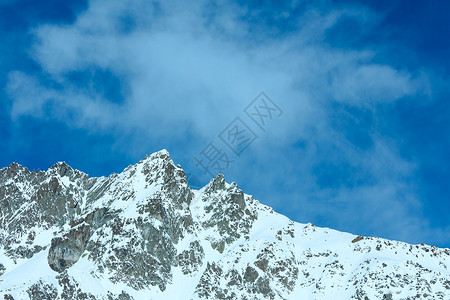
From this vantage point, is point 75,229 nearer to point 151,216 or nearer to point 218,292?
point 151,216

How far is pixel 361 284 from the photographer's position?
181 metres

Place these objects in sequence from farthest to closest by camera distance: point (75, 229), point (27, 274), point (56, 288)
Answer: point (75, 229), point (27, 274), point (56, 288)

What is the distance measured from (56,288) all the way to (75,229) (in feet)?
136

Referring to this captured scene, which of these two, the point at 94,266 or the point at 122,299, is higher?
the point at 94,266

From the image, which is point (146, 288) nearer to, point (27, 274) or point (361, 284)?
point (27, 274)

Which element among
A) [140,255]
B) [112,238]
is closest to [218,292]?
[140,255]

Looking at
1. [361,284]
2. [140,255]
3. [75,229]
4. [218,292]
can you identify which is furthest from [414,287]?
[75,229]

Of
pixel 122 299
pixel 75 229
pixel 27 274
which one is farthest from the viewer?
pixel 75 229

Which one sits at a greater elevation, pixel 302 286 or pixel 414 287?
pixel 302 286

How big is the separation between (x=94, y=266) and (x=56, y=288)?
22656mm

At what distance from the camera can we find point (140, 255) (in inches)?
7308

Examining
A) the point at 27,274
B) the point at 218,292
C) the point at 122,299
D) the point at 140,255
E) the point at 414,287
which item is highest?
the point at 27,274

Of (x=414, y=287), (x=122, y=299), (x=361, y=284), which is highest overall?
(x=122, y=299)

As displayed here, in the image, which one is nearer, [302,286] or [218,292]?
[218,292]
